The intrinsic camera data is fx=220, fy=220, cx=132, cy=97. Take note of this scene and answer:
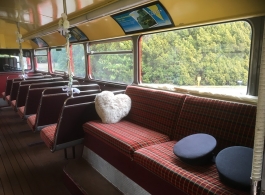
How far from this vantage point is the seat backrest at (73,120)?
2.66 meters

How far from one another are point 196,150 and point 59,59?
618 centimetres

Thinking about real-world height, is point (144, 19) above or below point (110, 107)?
above

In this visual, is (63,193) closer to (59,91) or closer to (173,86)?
A: (59,91)

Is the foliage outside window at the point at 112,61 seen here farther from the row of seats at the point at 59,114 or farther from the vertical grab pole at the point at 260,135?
the vertical grab pole at the point at 260,135

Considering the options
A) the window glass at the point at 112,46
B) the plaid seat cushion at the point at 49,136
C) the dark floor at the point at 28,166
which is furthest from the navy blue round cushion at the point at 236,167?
the window glass at the point at 112,46

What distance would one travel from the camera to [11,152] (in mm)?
3598

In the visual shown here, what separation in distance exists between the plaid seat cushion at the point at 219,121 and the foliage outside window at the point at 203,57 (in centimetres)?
35

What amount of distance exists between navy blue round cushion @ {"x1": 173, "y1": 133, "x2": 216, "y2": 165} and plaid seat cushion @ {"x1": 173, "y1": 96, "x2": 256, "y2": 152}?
21cm

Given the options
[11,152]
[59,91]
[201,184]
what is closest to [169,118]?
[201,184]

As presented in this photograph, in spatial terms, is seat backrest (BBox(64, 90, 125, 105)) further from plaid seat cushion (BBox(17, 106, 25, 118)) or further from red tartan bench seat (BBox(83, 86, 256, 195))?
plaid seat cushion (BBox(17, 106, 25, 118))

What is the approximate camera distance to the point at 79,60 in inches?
220

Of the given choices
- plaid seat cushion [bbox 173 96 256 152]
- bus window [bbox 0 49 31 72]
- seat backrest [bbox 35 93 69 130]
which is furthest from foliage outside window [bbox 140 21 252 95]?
bus window [bbox 0 49 31 72]

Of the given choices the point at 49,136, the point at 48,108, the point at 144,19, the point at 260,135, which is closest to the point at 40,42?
the point at 48,108

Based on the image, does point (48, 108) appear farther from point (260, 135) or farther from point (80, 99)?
point (260, 135)
